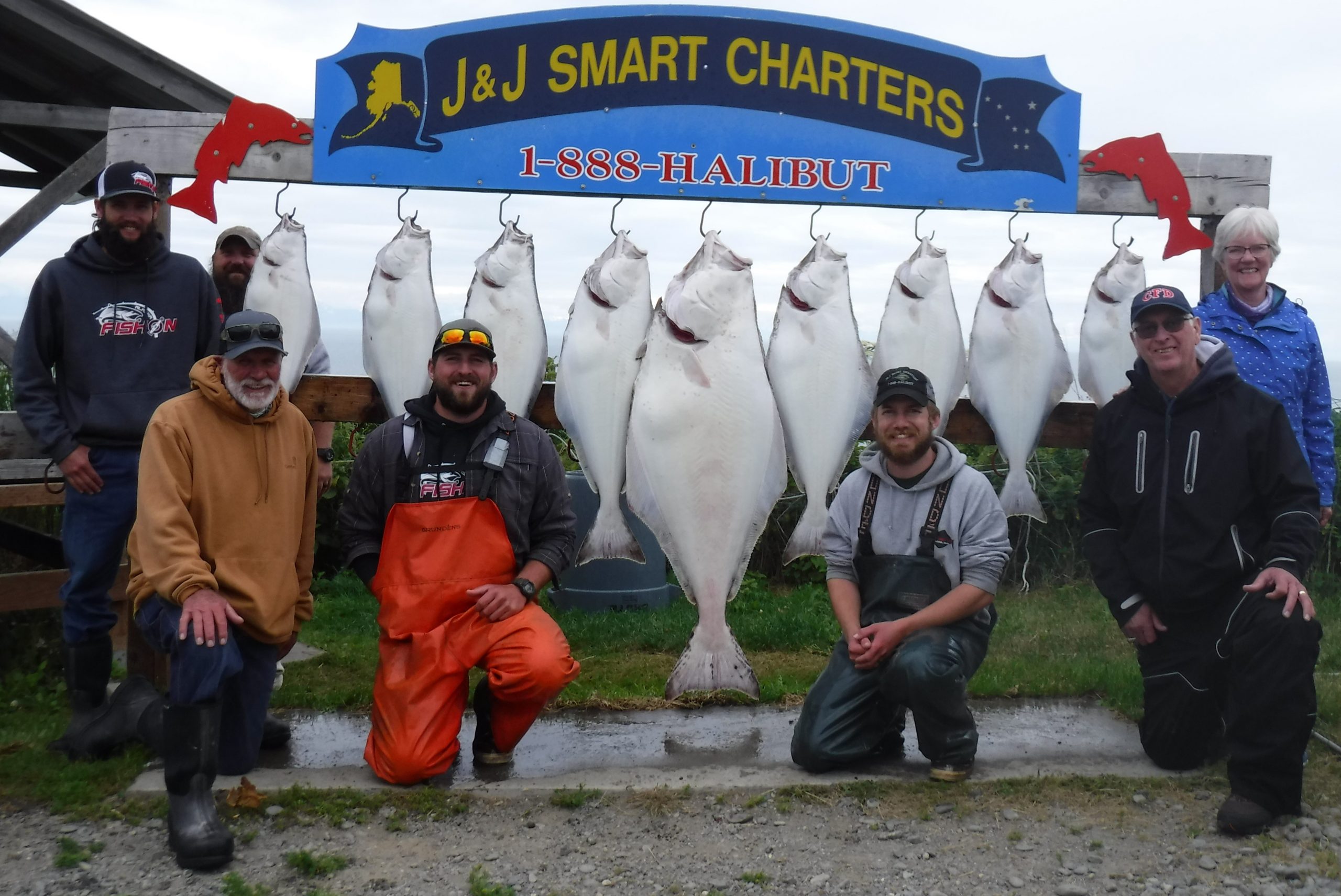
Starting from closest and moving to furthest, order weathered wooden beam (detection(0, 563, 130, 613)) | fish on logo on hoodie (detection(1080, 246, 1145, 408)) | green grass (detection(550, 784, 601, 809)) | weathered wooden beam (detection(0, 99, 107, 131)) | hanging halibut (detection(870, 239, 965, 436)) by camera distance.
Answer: green grass (detection(550, 784, 601, 809)) < hanging halibut (detection(870, 239, 965, 436)) < fish on logo on hoodie (detection(1080, 246, 1145, 408)) < weathered wooden beam (detection(0, 563, 130, 613)) < weathered wooden beam (detection(0, 99, 107, 131))

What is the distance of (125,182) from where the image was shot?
3.56 metres

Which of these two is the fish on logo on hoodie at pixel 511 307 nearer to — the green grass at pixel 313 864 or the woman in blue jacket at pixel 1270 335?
the green grass at pixel 313 864

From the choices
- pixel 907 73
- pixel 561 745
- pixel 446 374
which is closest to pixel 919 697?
pixel 561 745

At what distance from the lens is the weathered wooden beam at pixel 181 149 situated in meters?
3.84

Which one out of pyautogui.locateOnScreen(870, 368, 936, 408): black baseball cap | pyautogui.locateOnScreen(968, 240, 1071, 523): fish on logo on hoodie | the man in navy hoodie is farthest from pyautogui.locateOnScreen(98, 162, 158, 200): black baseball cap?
pyautogui.locateOnScreen(968, 240, 1071, 523): fish on logo on hoodie

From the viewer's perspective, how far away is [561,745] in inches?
154

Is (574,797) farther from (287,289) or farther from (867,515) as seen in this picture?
(287,289)

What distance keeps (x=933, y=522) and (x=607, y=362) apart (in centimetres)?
119

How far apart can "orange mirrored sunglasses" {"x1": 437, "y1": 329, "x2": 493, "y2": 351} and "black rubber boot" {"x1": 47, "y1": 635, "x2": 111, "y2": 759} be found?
1.54 m

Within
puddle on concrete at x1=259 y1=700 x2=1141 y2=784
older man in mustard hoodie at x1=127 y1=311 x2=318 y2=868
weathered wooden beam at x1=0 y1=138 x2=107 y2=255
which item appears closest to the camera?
older man in mustard hoodie at x1=127 y1=311 x2=318 y2=868

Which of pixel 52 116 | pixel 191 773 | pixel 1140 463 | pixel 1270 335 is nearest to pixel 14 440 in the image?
pixel 191 773

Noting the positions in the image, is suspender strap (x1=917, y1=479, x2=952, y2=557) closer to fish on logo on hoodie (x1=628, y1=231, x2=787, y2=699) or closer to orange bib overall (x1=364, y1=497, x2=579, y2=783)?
fish on logo on hoodie (x1=628, y1=231, x2=787, y2=699)

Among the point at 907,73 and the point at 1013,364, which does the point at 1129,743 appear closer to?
the point at 1013,364

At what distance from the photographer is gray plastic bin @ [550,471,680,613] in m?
6.49
